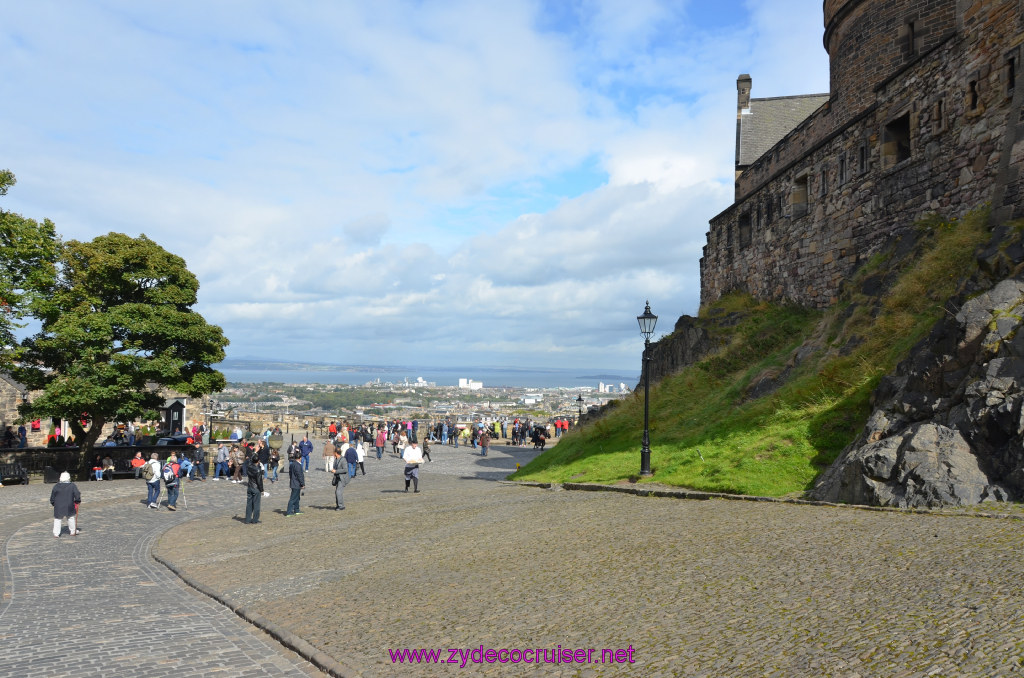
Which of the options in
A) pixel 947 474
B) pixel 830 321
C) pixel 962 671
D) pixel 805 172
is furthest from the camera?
pixel 805 172

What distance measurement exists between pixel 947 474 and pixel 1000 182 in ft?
22.5

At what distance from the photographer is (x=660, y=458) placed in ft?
51.1

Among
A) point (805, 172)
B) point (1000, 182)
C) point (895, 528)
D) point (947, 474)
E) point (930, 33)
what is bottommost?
point (895, 528)

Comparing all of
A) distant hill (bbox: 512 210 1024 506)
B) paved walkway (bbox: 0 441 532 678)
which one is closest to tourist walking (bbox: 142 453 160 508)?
paved walkway (bbox: 0 441 532 678)

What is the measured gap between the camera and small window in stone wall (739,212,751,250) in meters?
27.6

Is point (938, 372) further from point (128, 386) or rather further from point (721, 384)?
point (128, 386)

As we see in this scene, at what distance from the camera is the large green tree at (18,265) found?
79.2ft

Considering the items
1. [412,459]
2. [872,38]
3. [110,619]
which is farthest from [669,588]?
[872,38]

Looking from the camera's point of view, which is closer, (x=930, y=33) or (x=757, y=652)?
(x=757, y=652)

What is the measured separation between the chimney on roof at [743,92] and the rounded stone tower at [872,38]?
12065 millimetres

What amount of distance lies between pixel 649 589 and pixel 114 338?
24443mm

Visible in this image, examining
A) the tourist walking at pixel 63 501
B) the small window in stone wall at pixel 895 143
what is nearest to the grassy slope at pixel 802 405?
the small window in stone wall at pixel 895 143

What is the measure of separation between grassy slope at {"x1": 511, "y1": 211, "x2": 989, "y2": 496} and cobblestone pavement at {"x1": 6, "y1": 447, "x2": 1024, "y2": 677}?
1.69 metres

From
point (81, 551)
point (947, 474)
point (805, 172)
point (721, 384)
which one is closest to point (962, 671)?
point (947, 474)
